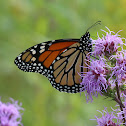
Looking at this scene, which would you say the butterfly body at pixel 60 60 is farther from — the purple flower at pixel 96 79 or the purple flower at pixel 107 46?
the purple flower at pixel 96 79

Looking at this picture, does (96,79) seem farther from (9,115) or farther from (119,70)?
(9,115)

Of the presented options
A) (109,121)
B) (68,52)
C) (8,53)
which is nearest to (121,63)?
(109,121)

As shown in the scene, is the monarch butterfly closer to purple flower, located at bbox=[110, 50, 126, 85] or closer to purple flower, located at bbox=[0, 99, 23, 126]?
purple flower, located at bbox=[110, 50, 126, 85]

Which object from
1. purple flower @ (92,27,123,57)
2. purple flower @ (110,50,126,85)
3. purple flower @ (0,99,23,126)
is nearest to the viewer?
purple flower @ (0,99,23,126)

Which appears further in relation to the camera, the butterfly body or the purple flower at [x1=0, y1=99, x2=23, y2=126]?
the butterfly body

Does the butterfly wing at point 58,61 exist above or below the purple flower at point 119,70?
above

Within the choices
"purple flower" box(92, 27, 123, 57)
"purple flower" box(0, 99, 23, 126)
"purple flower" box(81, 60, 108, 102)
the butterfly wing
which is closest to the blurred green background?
the butterfly wing

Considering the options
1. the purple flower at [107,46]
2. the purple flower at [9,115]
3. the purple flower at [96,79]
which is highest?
the purple flower at [107,46]

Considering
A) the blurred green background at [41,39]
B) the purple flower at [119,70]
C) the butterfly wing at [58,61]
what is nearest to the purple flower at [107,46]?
the purple flower at [119,70]
